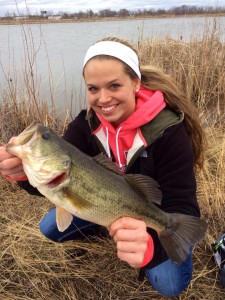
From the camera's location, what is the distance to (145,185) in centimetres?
175

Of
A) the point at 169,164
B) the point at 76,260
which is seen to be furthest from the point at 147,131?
the point at 76,260

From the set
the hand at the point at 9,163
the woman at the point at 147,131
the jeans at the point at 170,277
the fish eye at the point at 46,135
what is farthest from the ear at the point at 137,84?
the jeans at the point at 170,277

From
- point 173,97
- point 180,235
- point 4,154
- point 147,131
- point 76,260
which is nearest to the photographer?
point 4,154

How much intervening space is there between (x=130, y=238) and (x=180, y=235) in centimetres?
36

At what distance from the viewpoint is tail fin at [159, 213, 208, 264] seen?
179 centimetres

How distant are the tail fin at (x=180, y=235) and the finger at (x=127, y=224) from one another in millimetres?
248

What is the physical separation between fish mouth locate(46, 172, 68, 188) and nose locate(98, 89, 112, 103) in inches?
22.0

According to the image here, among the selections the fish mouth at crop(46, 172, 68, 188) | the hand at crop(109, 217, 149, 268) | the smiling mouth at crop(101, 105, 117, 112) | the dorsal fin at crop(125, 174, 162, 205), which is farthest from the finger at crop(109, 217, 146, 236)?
the smiling mouth at crop(101, 105, 117, 112)

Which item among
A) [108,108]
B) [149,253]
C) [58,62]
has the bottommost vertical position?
[58,62]

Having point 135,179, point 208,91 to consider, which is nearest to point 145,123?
point 135,179

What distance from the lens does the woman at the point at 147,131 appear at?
1.97 meters

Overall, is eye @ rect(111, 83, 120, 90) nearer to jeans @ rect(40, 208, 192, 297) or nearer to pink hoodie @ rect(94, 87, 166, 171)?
pink hoodie @ rect(94, 87, 166, 171)

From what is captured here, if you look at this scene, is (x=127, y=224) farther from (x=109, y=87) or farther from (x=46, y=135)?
(x=109, y=87)

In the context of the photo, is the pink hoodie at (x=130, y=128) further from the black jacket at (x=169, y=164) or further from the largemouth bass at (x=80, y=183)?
the largemouth bass at (x=80, y=183)
